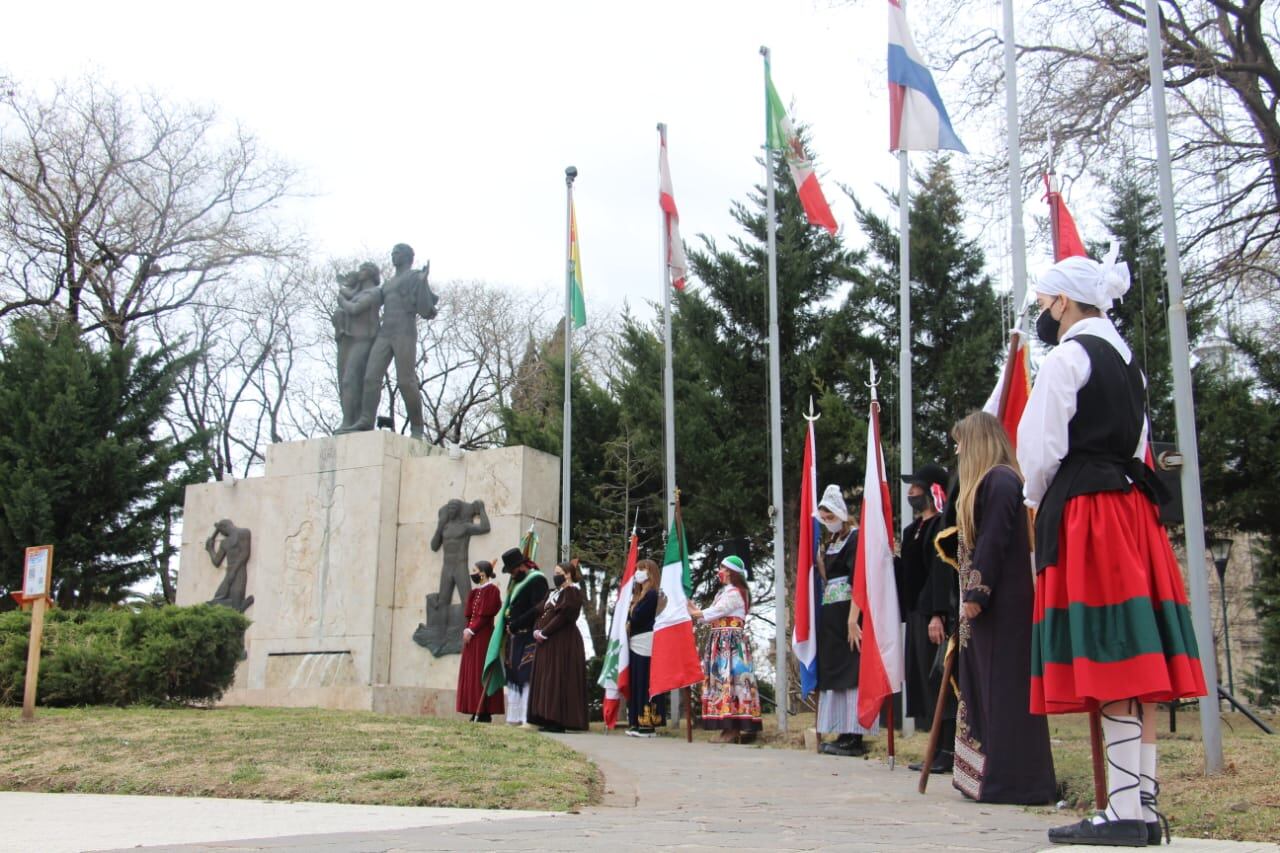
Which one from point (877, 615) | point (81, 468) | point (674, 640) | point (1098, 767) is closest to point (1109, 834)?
point (1098, 767)

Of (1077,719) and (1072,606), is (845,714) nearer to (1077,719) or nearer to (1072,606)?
(1072,606)

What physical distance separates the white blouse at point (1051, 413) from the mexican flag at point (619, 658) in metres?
9.10

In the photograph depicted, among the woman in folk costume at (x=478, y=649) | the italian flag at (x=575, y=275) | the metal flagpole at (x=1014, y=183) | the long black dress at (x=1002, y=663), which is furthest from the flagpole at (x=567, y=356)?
the long black dress at (x=1002, y=663)

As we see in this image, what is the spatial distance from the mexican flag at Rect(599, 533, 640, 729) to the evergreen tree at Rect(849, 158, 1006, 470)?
341 inches

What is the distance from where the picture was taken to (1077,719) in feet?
51.5

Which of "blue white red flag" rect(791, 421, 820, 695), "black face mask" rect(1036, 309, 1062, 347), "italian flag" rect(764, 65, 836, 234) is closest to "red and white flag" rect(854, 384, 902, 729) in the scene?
"blue white red flag" rect(791, 421, 820, 695)

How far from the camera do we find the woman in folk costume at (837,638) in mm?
9656

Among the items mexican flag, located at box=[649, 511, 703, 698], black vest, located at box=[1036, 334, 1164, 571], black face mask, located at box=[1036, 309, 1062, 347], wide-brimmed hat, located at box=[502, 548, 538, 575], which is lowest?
mexican flag, located at box=[649, 511, 703, 698]

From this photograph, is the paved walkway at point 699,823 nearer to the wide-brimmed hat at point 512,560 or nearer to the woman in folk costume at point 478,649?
the wide-brimmed hat at point 512,560

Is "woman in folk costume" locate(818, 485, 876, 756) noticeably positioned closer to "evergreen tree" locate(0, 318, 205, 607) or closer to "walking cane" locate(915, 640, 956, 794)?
"walking cane" locate(915, 640, 956, 794)

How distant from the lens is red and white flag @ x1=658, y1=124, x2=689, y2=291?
16.3m

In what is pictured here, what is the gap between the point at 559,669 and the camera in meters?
13.0

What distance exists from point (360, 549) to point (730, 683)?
24.1 ft

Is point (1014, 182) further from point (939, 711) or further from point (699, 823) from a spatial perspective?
point (699, 823)
